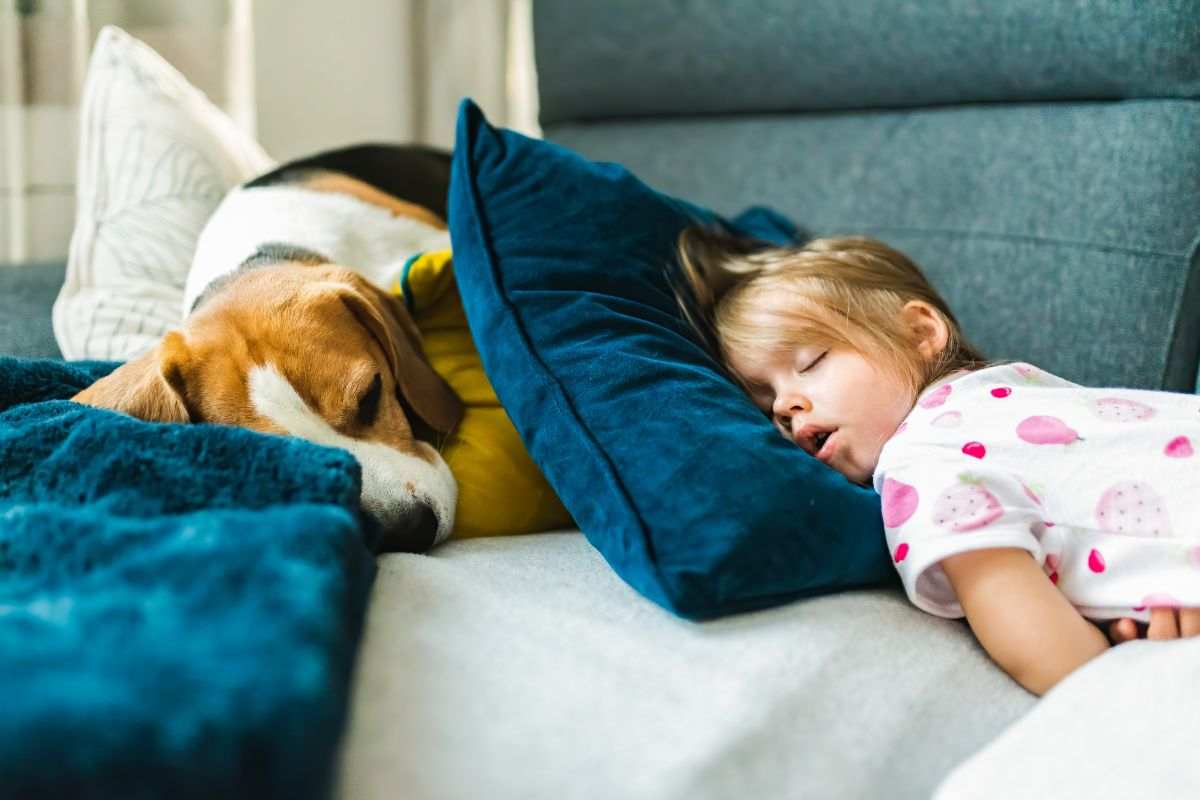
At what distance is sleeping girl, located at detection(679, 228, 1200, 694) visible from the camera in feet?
3.37

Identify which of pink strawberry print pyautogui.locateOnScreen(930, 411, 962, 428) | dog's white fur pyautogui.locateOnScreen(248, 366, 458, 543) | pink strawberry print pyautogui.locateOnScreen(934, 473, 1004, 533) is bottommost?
dog's white fur pyautogui.locateOnScreen(248, 366, 458, 543)

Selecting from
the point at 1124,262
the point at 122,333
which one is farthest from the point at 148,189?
the point at 1124,262

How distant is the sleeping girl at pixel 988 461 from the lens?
1026 mm

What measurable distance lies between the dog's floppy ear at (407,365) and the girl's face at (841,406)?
1.48ft

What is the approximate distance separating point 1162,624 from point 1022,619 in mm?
159

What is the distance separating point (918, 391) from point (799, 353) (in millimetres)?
157

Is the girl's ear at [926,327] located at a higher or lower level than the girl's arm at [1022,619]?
higher

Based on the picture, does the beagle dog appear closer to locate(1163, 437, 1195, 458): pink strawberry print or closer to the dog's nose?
the dog's nose

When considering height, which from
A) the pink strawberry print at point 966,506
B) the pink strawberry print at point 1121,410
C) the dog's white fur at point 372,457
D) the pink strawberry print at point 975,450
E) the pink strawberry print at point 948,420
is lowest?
the dog's white fur at point 372,457

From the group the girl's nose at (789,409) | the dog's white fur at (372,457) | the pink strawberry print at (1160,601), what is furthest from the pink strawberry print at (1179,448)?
the dog's white fur at (372,457)

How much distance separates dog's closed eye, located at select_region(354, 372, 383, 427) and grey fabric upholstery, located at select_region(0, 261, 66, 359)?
0.61 m

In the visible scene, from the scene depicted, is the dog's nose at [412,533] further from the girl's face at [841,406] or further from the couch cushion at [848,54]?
the couch cushion at [848,54]

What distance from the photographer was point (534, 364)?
4.11 ft

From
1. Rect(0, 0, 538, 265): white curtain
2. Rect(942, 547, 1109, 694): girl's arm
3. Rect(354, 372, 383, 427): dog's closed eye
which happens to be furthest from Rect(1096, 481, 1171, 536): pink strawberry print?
Rect(0, 0, 538, 265): white curtain
